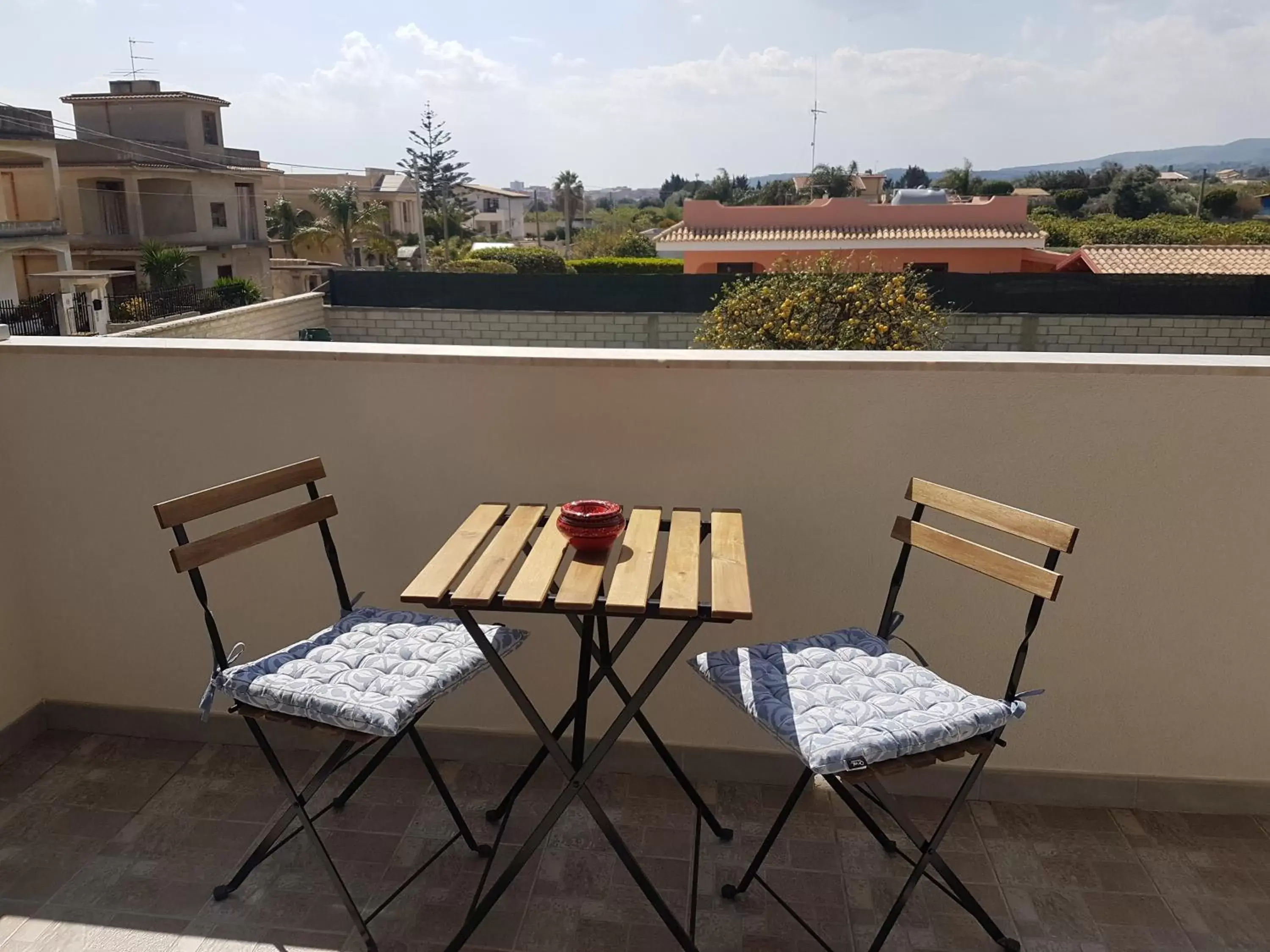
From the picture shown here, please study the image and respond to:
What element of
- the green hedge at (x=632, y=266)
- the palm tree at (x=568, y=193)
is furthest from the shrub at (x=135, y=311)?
the palm tree at (x=568, y=193)

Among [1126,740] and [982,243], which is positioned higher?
[982,243]

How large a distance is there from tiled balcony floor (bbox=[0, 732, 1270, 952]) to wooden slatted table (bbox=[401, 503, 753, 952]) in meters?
0.14

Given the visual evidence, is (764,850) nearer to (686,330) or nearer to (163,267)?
(686,330)

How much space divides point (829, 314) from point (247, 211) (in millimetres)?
31678

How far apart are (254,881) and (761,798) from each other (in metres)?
1.25

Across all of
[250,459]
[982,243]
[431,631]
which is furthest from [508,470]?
[982,243]

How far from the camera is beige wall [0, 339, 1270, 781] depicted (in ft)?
6.98

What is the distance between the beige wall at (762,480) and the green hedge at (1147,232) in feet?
92.0

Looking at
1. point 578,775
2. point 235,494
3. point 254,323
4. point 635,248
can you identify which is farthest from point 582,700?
point 635,248

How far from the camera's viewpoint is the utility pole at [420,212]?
1615 inches

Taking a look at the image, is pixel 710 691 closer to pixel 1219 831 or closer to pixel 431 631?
pixel 431 631

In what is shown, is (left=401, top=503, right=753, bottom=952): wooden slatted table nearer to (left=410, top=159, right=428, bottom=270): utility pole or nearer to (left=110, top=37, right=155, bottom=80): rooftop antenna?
(left=110, top=37, right=155, bottom=80): rooftop antenna

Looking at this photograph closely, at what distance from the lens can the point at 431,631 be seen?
6.37 feet

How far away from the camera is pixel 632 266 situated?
2514 cm
